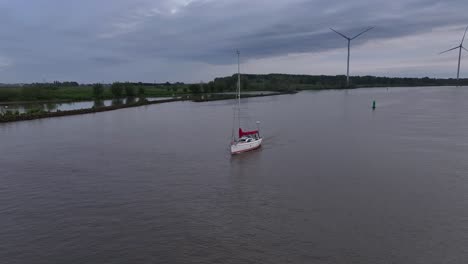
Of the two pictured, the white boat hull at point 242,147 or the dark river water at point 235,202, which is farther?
the white boat hull at point 242,147

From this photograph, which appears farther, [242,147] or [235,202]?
[242,147]

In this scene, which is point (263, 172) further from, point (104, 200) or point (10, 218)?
point (10, 218)

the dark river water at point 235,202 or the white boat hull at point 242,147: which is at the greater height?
the white boat hull at point 242,147

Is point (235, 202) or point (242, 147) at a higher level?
point (242, 147)

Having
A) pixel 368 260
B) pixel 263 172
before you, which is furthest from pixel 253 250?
pixel 263 172

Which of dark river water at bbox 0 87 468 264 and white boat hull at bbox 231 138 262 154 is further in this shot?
white boat hull at bbox 231 138 262 154

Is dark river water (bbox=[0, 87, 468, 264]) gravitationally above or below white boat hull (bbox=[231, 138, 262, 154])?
below

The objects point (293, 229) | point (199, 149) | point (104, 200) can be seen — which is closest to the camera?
point (293, 229)

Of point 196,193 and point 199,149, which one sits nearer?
point 196,193
